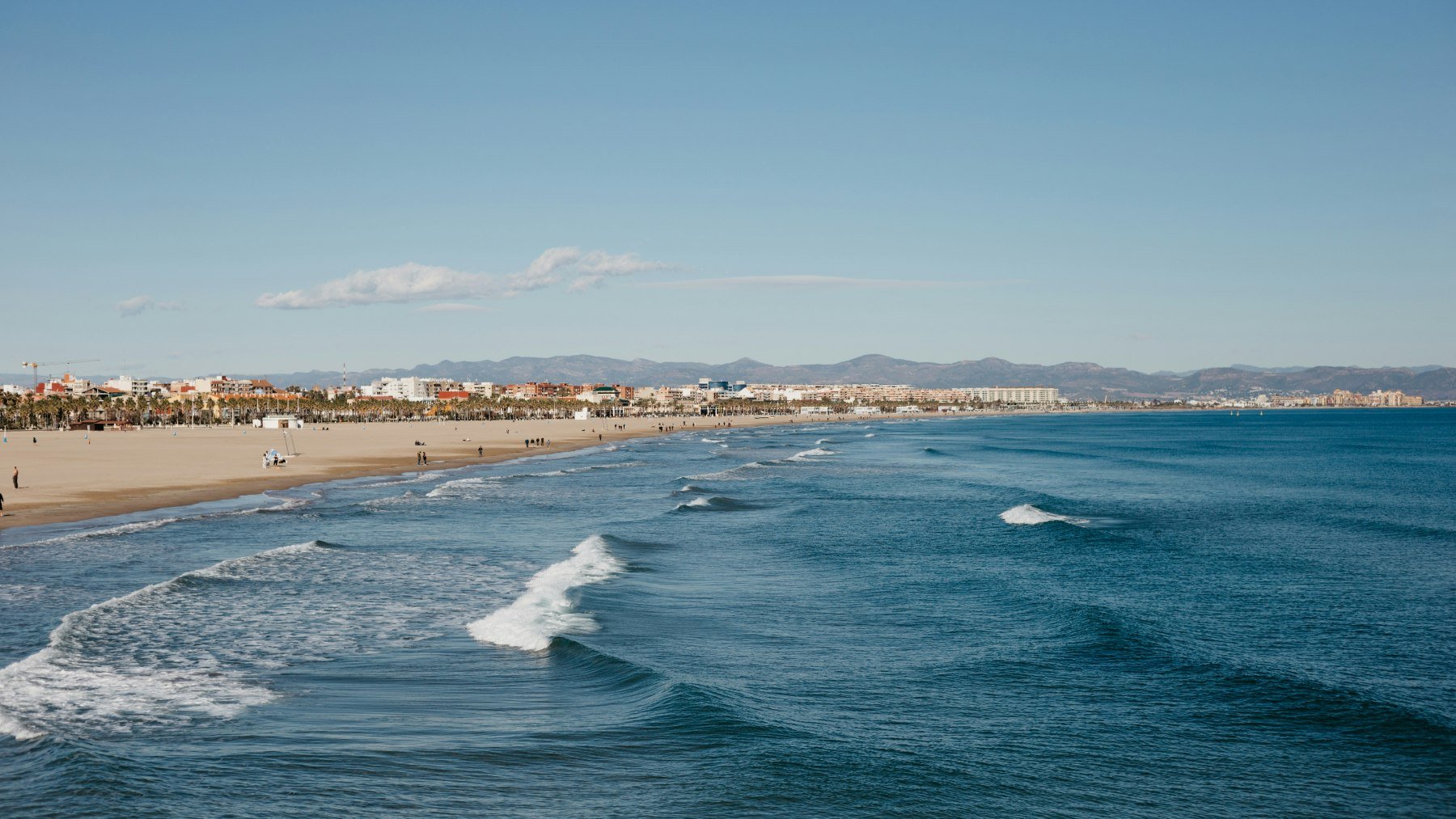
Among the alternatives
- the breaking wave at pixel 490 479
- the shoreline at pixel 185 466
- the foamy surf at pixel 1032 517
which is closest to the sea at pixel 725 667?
the foamy surf at pixel 1032 517

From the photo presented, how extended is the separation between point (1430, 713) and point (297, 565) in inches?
1014

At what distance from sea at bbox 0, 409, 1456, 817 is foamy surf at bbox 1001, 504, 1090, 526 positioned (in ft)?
1.85

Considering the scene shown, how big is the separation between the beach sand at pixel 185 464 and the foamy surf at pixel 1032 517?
35021mm

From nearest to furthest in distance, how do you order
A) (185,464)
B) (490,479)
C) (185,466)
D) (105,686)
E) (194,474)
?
(105,686) → (194,474) → (490,479) → (185,466) → (185,464)

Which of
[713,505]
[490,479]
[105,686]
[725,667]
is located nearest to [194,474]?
[490,479]

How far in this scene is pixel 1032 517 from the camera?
40.9m

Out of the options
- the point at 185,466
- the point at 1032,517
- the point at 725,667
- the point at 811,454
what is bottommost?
the point at 811,454

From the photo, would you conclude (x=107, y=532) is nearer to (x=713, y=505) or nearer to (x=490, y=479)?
(x=713, y=505)

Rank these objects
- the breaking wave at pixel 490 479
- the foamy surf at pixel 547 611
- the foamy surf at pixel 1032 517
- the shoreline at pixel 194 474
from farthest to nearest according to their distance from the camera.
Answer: the breaking wave at pixel 490 479
the shoreline at pixel 194 474
the foamy surf at pixel 1032 517
the foamy surf at pixel 547 611

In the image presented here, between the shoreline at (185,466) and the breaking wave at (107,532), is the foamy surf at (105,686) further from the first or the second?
the shoreline at (185,466)

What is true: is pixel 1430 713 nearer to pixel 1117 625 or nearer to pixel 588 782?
pixel 1117 625

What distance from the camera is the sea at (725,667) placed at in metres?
12.3

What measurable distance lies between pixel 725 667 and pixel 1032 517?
26.1m

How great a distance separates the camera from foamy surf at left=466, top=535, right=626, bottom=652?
786 inches
